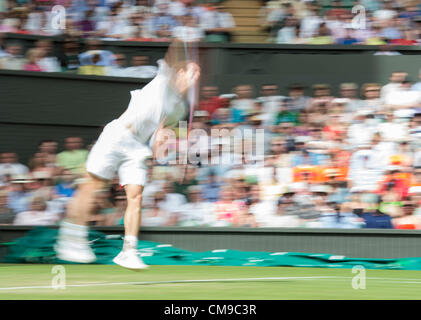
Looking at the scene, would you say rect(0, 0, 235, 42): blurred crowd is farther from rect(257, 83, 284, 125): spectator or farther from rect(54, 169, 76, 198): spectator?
rect(54, 169, 76, 198): spectator

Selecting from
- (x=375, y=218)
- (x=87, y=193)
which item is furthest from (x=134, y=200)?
(x=375, y=218)

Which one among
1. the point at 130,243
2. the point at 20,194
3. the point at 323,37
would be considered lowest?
the point at 130,243

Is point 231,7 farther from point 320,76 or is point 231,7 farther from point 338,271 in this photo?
point 338,271

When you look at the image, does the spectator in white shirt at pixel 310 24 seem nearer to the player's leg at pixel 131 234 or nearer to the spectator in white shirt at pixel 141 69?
the spectator in white shirt at pixel 141 69

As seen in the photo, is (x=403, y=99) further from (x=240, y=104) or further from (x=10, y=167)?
(x=10, y=167)

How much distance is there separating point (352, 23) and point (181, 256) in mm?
5250

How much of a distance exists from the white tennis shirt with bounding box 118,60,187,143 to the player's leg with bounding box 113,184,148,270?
55 cm

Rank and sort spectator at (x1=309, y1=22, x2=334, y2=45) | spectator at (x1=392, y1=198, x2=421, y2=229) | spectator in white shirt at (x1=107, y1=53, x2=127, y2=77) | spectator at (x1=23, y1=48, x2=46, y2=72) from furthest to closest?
1. spectator at (x1=309, y1=22, x2=334, y2=45)
2. spectator in white shirt at (x1=107, y1=53, x2=127, y2=77)
3. spectator at (x1=23, y1=48, x2=46, y2=72)
4. spectator at (x1=392, y1=198, x2=421, y2=229)

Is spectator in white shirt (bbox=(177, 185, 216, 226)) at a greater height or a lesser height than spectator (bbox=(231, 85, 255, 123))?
lesser

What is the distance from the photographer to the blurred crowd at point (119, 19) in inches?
450

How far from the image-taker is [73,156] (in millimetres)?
9969

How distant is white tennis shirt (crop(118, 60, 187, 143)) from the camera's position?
654 cm

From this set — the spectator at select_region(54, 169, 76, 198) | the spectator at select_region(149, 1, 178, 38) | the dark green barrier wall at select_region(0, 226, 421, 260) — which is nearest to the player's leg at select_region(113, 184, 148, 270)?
the dark green barrier wall at select_region(0, 226, 421, 260)

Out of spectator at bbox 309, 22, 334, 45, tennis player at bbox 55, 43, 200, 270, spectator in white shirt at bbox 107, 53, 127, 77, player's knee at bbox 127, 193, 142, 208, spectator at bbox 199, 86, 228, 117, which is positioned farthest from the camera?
spectator at bbox 309, 22, 334, 45
